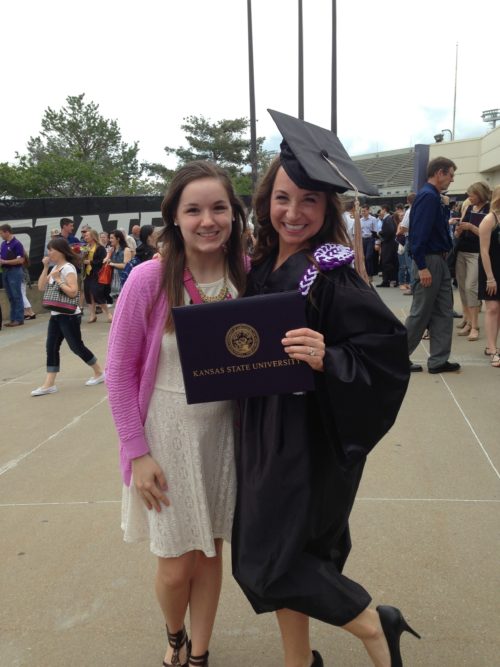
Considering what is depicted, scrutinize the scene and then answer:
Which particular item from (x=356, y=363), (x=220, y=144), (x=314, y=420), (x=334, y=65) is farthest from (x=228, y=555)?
(x=220, y=144)

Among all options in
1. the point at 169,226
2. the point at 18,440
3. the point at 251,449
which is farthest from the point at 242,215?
the point at 18,440

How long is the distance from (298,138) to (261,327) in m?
0.62

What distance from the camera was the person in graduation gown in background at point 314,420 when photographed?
149cm

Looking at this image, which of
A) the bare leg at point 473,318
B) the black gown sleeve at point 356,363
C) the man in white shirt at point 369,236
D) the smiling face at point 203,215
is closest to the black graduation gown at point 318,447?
the black gown sleeve at point 356,363

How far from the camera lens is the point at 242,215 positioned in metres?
1.89

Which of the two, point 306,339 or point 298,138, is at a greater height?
point 298,138

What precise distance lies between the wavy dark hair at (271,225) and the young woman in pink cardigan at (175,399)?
67 millimetres

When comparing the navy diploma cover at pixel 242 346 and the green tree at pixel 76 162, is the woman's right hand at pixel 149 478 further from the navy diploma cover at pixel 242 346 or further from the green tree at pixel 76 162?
the green tree at pixel 76 162

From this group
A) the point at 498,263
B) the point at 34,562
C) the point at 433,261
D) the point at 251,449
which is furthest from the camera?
the point at 498,263

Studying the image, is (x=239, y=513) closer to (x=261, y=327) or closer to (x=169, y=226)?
(x=261, y=327)

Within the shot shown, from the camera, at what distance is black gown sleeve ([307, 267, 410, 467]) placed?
1.46 metres

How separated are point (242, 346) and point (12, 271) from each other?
30.8 feet

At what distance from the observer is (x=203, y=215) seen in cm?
169

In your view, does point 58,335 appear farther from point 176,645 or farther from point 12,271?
point 12,271
